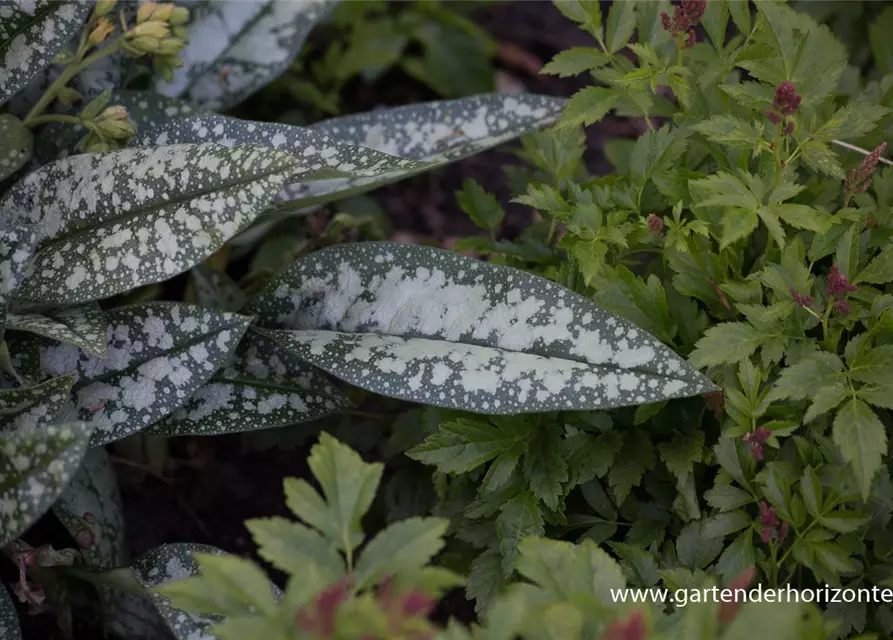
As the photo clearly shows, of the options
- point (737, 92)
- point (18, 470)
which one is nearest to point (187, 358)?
point (18, 470)

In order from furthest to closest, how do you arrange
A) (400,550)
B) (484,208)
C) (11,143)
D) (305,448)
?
(305,448) < (484,208) < (11,143) < (400,550)

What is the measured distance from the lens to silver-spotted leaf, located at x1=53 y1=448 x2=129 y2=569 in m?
1.30

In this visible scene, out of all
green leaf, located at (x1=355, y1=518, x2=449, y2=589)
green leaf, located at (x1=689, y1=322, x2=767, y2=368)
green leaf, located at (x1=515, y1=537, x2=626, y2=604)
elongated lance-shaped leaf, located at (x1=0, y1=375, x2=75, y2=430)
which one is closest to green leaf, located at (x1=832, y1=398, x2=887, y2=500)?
green leaf, located at (x1=689, y1=322, x2=767, y2=368)

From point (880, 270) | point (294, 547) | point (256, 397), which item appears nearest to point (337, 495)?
point (294, 547)

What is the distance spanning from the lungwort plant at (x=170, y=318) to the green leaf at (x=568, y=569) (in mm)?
206

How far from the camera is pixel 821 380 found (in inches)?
40.3

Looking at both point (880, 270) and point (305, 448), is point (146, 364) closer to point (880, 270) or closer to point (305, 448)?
point (305, 448)

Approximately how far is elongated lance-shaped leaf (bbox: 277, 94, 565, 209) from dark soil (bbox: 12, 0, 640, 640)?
38 centimetres

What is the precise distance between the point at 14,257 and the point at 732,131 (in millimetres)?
911

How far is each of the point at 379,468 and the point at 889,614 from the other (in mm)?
636

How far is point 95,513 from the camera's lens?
4.42ft

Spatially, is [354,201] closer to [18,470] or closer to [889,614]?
[18,470]

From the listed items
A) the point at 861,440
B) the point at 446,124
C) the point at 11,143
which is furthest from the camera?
the point at 446,124

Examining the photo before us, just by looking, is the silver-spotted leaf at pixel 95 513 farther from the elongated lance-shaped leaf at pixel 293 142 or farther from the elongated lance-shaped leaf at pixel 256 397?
the elongated lance-shaped leaf at pixel 293 142
